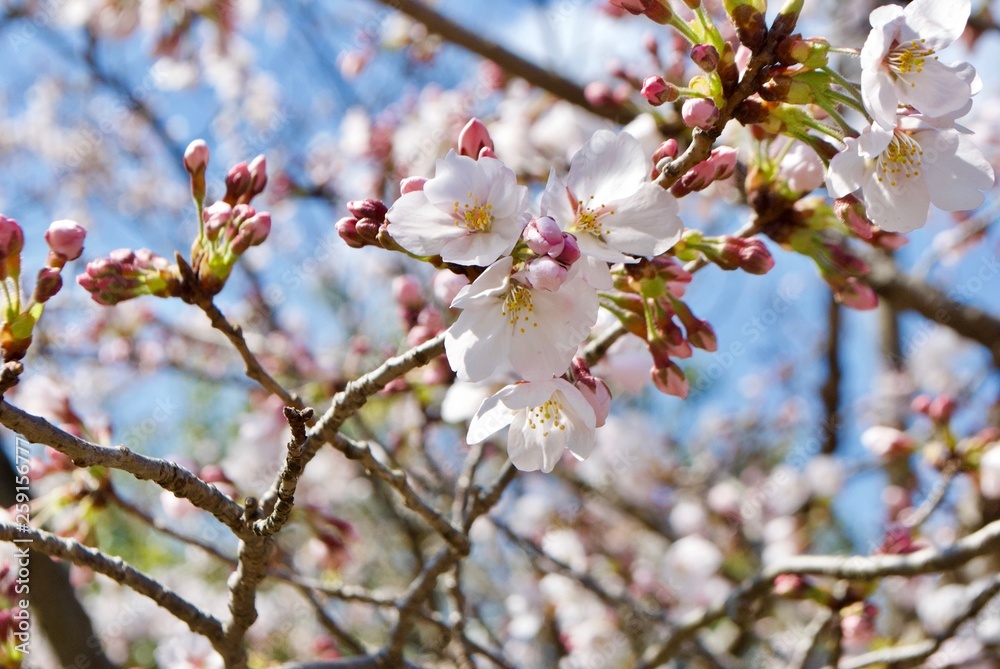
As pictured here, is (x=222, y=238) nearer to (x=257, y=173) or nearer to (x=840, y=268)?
(x=257, y=173)

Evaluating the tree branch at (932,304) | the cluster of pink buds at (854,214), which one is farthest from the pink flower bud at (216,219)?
the tree branch at (932,304)

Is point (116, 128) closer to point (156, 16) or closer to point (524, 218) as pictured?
point (156, 16)

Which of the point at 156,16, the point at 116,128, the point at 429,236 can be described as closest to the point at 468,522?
the point at 429,236

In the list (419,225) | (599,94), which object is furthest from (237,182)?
(599,94)

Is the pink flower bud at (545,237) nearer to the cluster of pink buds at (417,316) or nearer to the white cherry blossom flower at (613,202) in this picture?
the white cherry blossom flower at (613,202)

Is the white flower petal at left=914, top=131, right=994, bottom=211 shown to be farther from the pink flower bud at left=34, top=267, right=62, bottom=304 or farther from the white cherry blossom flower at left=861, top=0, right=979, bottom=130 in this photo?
the pink flower bud at left=34, top=267, right=62, bottom=304

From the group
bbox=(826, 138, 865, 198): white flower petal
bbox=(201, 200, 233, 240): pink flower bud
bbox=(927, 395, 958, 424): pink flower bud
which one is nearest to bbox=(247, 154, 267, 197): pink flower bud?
bbox=(201, 200, 233, 240): pink flower bud
